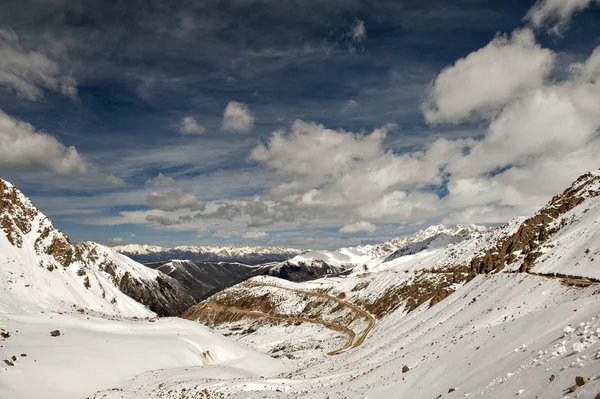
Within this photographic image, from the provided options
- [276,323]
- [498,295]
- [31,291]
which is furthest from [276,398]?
[276,323]

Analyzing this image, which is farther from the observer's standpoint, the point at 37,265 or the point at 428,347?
the point at 37,265

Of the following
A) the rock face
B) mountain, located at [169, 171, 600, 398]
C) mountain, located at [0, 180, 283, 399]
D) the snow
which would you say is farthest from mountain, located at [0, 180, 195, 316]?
the rock face

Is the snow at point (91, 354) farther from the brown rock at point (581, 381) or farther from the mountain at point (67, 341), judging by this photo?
the brown rock at point (581, 381)

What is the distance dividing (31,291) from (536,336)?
10410 cm

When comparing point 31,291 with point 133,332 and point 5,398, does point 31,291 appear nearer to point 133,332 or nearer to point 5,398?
point 133,332

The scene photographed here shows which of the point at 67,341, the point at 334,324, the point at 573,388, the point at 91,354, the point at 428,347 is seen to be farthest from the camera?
the point at 334,324

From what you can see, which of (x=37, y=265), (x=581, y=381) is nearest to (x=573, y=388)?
(x=581, y=381)

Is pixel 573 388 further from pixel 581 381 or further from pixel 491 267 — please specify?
pixel 491 267

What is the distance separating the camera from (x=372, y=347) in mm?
63000

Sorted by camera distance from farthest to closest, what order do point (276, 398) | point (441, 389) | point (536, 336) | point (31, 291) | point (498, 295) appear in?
1. point (31, 291)
2. point (498, 295)
3. point (276, 398)
4. point (536, 336)
5. point (441, 389)

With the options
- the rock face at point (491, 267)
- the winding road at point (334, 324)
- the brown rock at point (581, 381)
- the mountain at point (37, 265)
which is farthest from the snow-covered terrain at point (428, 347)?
the mountain at point (37, 265)

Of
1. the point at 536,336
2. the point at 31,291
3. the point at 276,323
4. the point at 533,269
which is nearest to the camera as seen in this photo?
the point at 536,336

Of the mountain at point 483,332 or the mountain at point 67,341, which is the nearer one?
the mountain at point 483,332

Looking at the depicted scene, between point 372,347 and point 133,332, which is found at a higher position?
point 133,332
